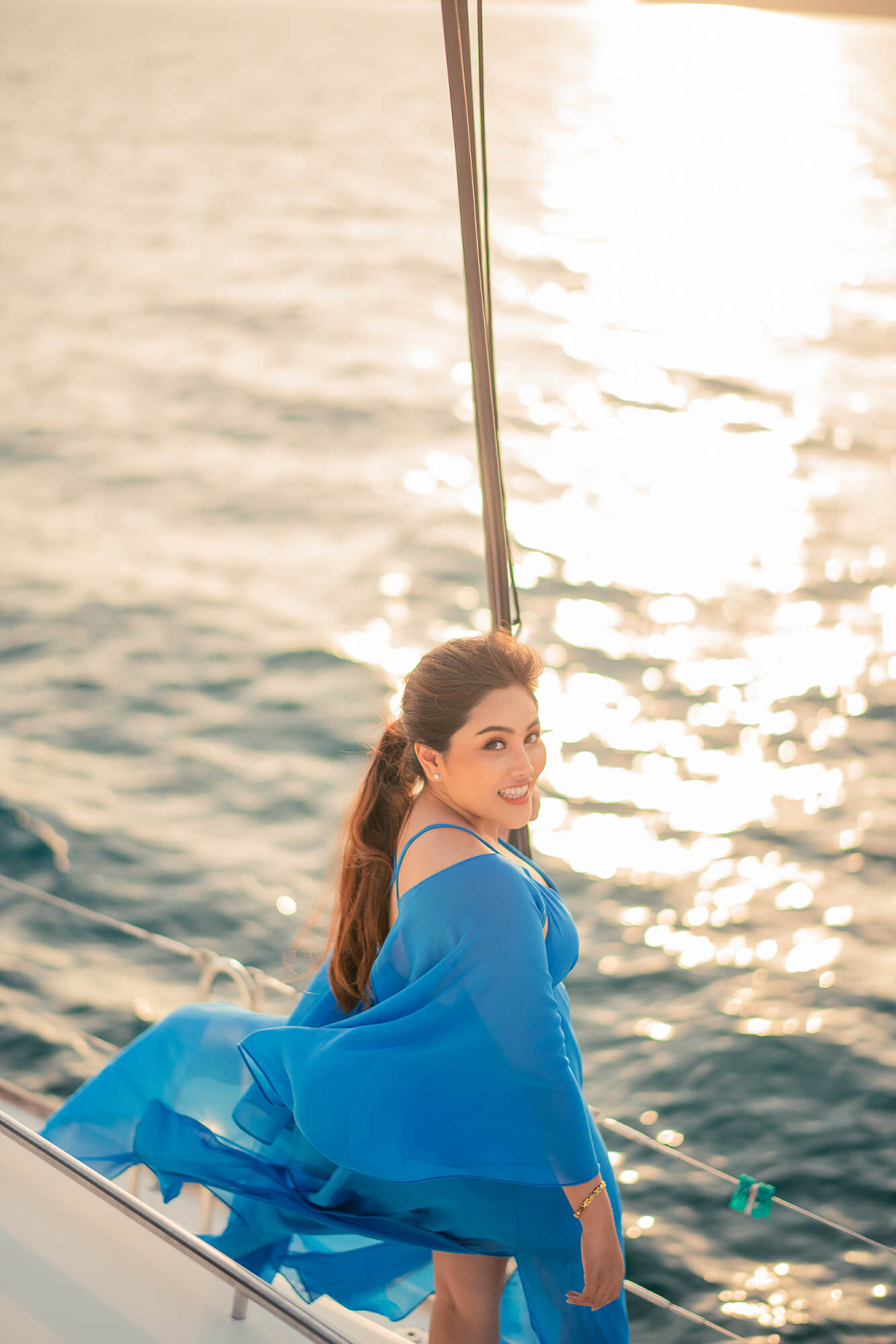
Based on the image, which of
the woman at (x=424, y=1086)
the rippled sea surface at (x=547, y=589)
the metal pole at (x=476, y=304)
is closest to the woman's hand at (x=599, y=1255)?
the woman at (x=424, y=1086)

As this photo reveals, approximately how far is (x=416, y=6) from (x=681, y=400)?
1445 inches

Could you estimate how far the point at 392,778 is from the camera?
5.74 ft

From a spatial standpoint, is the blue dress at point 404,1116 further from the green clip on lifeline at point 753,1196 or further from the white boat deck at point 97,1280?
the green clip on lifeline at point 753,1196

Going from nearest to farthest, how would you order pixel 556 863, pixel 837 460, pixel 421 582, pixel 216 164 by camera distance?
pixel 556 863 < pixel 421 582 < pixel 837 460 < pixel 216 164

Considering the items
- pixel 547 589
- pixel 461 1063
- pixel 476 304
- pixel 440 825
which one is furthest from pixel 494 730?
pixel 547 589

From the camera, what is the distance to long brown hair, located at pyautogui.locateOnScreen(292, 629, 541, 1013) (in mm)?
1588

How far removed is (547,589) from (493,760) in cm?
755

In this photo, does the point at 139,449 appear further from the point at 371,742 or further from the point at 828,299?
the point at 371,742

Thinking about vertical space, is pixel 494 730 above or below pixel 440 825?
above

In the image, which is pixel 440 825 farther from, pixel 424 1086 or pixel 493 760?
pixel 424 1086

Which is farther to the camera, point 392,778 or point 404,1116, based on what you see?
point 392,778

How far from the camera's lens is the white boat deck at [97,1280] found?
158cm

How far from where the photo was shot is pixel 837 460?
434 inches

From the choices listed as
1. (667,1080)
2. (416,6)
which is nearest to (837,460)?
(667,1080)
